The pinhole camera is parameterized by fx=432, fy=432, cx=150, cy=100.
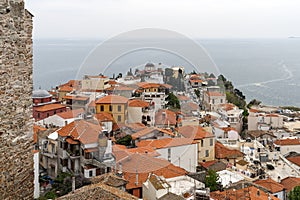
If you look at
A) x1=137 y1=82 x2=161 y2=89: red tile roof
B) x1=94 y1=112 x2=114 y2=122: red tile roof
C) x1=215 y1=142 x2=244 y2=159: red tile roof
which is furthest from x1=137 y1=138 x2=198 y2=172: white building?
x1=215 y1=142 x2=244 y2=159: red tile roof

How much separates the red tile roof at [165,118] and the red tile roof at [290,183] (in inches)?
210

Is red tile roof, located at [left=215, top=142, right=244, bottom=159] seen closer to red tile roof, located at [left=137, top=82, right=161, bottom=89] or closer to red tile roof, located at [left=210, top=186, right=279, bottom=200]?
red tile roof, located at [left=210, top=186, right=279, bottom=200]

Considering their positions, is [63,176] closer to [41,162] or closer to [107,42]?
[41,162]

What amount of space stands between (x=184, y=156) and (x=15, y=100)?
28.0ft

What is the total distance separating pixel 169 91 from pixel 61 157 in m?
4.89

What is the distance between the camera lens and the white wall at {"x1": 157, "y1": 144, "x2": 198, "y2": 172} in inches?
395

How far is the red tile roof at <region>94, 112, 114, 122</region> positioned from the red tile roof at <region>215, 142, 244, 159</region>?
22.9 ft

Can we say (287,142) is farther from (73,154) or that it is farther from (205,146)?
(73,154)

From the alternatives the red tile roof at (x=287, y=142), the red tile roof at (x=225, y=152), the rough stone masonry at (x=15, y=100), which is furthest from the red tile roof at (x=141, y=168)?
the red tile roof at (x=287, y=142)

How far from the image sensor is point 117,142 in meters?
8.58

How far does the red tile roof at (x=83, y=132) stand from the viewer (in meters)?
8.84

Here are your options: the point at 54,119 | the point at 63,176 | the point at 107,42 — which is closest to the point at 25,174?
the point at 107,42

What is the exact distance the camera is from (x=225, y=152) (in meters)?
14.7

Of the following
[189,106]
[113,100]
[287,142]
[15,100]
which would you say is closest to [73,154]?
[113,100]
